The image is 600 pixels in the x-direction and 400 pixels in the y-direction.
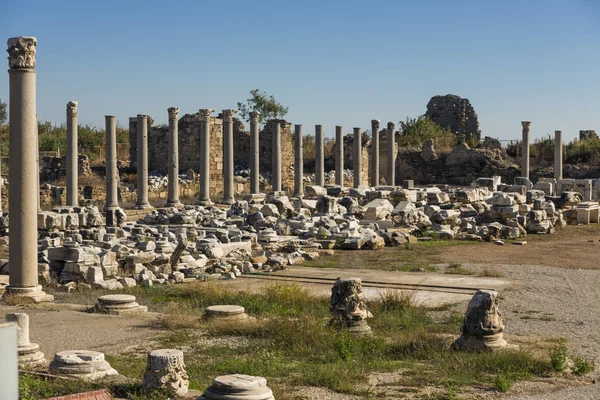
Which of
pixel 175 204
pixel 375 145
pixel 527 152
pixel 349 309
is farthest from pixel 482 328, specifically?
pixel 527 152

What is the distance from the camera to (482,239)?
78.6ft

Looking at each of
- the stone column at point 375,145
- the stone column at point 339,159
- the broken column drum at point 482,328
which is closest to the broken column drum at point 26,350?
the broken column drum at point 482,328

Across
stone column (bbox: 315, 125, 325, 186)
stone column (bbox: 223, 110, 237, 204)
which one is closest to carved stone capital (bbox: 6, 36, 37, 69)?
stone column (bbox: 223, 110, 237, 204)

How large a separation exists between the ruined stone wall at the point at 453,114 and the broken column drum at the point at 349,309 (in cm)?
4749

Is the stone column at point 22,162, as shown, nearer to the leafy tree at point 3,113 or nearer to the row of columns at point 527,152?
the row of columns at point 527,152

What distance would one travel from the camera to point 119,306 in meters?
11.9

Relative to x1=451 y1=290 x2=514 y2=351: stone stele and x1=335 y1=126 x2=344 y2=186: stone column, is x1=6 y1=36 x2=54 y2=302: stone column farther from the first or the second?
x1=335 y1=126 x2=344 y2=186: stone column

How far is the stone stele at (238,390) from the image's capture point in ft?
22.5

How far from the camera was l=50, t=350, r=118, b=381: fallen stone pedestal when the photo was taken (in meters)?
7.97

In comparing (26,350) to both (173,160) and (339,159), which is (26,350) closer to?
(173,160)

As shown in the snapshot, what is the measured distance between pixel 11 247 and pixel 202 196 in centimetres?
1840

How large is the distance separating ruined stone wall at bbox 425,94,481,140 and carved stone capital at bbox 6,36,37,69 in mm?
47209

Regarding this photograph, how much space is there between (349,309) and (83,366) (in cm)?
385

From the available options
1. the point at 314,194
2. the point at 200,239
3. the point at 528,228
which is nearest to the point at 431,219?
the point at 528,228
